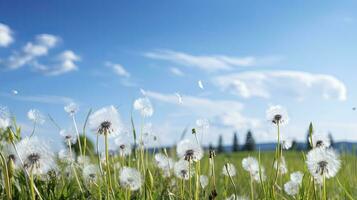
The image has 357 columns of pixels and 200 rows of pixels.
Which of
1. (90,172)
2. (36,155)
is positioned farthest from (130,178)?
(90,172)

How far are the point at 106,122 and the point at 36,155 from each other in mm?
540

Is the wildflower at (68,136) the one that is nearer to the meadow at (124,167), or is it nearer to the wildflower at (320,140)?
the meadow at (124,167)

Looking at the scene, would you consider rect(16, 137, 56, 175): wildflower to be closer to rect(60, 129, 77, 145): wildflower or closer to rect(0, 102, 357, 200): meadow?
rect(0, 102, 357, 200): meadow

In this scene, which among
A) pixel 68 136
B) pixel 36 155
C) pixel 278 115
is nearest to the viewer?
pixel 36 155

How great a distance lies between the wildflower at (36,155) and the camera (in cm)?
229

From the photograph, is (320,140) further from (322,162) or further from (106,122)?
(106,122)

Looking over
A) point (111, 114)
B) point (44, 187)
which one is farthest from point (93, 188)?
point (111, 114)

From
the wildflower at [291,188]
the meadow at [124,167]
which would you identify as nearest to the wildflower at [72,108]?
the meadow at [124,167]

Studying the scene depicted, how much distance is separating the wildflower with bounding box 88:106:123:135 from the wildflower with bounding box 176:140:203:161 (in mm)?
385

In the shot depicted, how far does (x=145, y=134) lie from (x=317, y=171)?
1679 millimetres

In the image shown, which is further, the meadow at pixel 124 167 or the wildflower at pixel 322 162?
the wildflower at pixel 322 162

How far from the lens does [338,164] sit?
8.63 feet

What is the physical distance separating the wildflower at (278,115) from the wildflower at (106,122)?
0.93 m

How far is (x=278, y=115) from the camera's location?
3.15m
